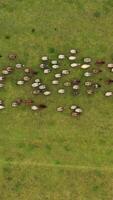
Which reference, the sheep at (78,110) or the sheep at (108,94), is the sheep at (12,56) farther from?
the sheep at (108,94)

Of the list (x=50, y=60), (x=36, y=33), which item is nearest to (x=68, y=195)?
(x=50, y=60)

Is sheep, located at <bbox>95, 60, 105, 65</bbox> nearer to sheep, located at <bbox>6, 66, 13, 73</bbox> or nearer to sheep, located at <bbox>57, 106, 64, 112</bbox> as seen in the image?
sheep, located at <bbox>57, 106, 64, 112</bbox>

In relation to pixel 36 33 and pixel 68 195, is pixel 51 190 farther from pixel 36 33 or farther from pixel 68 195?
pixel 36 33

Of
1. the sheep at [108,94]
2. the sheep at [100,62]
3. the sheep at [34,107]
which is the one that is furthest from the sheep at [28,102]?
the sheep at [100,62]

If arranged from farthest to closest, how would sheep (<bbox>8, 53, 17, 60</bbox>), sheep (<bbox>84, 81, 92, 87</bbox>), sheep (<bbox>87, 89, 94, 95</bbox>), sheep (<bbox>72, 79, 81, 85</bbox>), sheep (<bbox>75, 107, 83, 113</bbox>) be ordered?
sheep (<bbox>8, 53, 17, 60</bbox>) → sheep (<bbox>72, 79, 81, 85</bbox>) → sheep (<bbox>84, 81, 92, 87</bbox>) → sheep (<bbox>87, 89, 94, 95</bbox>) → sheep (<bbox>75, 107, 83, 113</bbox>)

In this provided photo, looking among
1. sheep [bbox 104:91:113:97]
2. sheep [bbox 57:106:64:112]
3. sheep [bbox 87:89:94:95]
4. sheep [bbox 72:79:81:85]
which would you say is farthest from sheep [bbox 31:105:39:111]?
sheep [bbox 104:91:113:97]

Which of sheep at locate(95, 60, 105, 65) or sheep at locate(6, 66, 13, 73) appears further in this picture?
sheep at locate(6, 66, 13, 73)

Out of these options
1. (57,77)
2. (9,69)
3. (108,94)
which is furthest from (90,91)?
(9,69)
